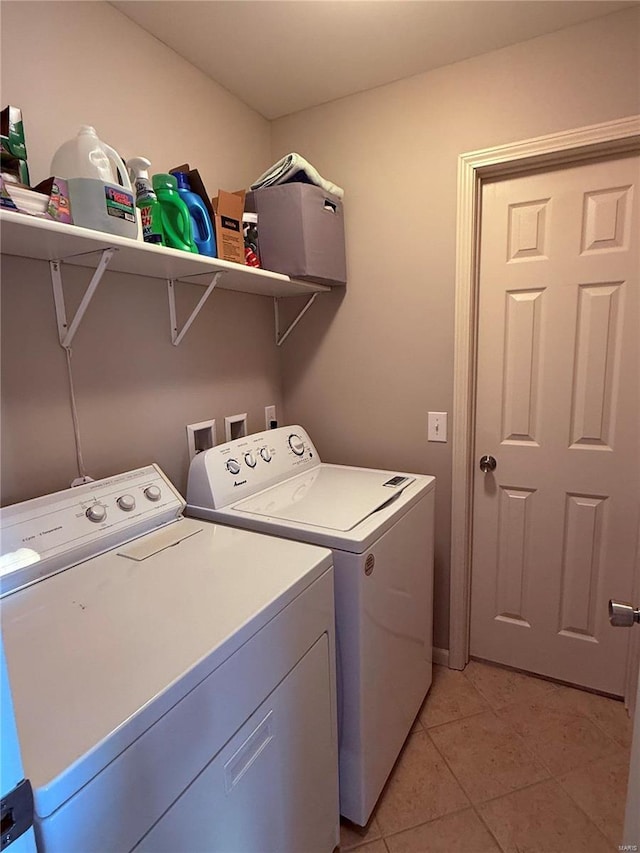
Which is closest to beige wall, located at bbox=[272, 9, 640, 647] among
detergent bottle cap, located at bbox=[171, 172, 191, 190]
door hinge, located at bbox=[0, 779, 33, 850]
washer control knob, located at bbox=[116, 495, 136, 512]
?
detergent bottle cap, located at bbox=[171, 172, 191, 190]

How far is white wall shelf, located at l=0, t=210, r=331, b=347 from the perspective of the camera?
100 centimetres

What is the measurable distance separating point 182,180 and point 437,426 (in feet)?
4.26

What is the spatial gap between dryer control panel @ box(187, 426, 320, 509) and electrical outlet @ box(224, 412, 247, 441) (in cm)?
18

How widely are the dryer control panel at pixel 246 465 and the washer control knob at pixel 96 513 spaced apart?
0.33m

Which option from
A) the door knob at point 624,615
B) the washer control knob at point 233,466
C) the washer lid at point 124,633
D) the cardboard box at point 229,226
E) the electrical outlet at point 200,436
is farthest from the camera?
the electrical outlet at point 200,436

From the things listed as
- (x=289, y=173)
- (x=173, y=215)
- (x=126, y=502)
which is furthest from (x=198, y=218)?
(x=126, y=502)

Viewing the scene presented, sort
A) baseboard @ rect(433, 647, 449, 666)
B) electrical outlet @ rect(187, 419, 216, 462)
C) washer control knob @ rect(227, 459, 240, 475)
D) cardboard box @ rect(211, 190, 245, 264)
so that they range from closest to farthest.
→ cardboard box @ rect(211, 190, 245, 264) < washer control knob @ rect(227, 459, 240, 475) < electrical outlet @ rect(187, 419, 216, 462) < baseboard @ rect(433, 647, 449, 666)

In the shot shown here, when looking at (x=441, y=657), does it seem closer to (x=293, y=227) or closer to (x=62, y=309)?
(x=293, y=227)

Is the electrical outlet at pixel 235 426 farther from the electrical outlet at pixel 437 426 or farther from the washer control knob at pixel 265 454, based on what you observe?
the electrical outlet at pixel 437 426

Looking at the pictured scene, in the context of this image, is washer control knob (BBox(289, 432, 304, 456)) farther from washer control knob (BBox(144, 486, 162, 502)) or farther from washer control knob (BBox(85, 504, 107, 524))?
washer control knob (BBox(85, 504, 107, 524))

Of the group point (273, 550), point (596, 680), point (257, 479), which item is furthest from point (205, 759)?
point (596, 680)

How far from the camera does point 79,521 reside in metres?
1.20

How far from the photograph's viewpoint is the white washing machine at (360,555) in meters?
1.28

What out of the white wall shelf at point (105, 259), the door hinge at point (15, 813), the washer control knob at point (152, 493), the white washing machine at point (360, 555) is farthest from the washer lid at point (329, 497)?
the door hinge at point (15, 813)
